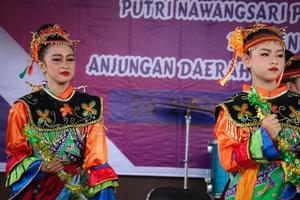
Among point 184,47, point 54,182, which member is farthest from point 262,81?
point 184,47

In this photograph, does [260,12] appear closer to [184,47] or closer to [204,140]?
[184,47]

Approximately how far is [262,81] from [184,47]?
2.37 m

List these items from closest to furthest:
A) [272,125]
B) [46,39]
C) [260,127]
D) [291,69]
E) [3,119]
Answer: [272,125], [260,127], [46,39], [291,69], [3,119]

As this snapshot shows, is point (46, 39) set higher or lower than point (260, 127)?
higher

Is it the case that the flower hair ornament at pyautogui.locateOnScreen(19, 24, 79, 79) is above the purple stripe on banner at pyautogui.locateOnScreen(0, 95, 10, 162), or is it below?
above

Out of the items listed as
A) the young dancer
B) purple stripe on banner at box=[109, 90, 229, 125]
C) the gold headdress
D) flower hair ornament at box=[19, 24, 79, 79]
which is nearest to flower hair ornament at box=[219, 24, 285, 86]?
the young dancer

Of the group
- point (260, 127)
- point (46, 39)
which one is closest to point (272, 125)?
point (260, 127)

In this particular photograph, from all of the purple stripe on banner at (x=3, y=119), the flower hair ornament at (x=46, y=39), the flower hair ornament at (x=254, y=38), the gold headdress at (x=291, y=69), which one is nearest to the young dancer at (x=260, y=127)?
the flower hair ornament at (x=254, y=38)

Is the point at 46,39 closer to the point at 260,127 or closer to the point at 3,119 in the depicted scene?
the point at 260,127

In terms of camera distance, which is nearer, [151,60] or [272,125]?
[272,125]

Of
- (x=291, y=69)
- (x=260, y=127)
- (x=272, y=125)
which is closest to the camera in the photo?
(x=272, y=125)

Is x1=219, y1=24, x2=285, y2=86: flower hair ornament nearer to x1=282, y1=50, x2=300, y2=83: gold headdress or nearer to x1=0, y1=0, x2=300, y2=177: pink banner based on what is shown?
x1=282, y1=50, x2=300, y2=83: gold headdress

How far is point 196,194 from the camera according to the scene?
462cm

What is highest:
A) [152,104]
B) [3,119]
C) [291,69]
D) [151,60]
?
[151,60]
